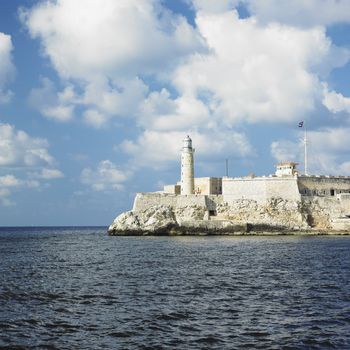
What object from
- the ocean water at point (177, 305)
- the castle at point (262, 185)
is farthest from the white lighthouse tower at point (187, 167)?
the ocean water at point (177, 305)

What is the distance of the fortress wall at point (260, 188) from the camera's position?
5219cm

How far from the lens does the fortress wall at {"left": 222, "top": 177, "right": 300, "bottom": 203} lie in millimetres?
52188

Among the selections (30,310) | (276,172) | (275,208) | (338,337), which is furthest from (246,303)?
(276,172)

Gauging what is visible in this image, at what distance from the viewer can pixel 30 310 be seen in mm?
13852

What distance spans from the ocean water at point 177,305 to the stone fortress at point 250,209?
85.4 feet

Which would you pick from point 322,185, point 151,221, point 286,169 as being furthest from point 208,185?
point 322,185

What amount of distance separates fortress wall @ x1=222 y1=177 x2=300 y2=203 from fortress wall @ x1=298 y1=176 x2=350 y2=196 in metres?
1.40

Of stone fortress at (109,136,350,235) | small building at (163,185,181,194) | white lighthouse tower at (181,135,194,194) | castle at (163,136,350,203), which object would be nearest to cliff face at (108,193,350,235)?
stone fortress at (109,136,350,235)

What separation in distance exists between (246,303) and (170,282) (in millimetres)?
4560

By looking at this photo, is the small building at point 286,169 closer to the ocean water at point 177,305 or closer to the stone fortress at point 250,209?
the stone fortress at point 250,209

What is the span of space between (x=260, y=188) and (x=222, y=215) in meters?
4.80

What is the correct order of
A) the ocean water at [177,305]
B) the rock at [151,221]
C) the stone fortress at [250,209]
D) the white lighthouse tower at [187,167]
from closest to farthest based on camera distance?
the ocean water at [177,305]
the stone fortress at [250,209]
the rock at [151,221]
the white lighthouse tower at [187,167]

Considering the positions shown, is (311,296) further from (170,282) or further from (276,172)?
(276,172)

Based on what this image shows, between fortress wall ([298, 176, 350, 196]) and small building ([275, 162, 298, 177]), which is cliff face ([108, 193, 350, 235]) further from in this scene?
small building ([275, 162, 298, 177])
